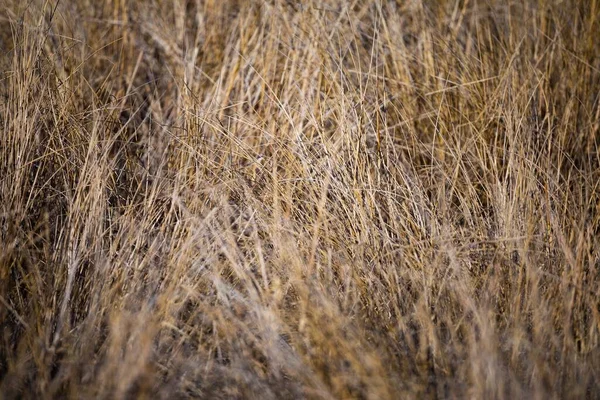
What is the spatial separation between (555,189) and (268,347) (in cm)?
99

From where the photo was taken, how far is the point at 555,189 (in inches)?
79.5

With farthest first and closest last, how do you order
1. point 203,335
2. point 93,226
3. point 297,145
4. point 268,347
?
point 297,145 < point 93,226 < point 203,335 < point 268,347

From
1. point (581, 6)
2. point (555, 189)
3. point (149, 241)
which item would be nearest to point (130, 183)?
point (149, 241)

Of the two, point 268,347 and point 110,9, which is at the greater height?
point 110,9

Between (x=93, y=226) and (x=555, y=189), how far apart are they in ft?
4.14

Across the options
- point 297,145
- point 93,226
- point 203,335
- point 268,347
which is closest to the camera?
point 268,347

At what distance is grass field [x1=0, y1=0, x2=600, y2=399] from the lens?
1514 mm

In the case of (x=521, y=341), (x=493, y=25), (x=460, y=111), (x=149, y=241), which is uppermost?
(x=493, y=25)

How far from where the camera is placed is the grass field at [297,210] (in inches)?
→ 59.6

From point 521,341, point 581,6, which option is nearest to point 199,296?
point 521,341

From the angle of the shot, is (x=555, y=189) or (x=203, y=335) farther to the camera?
(x=555, y=189)

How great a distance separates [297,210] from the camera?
1.90m

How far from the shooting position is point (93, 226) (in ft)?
5.89

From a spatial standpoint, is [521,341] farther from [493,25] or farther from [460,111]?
[493,25]
